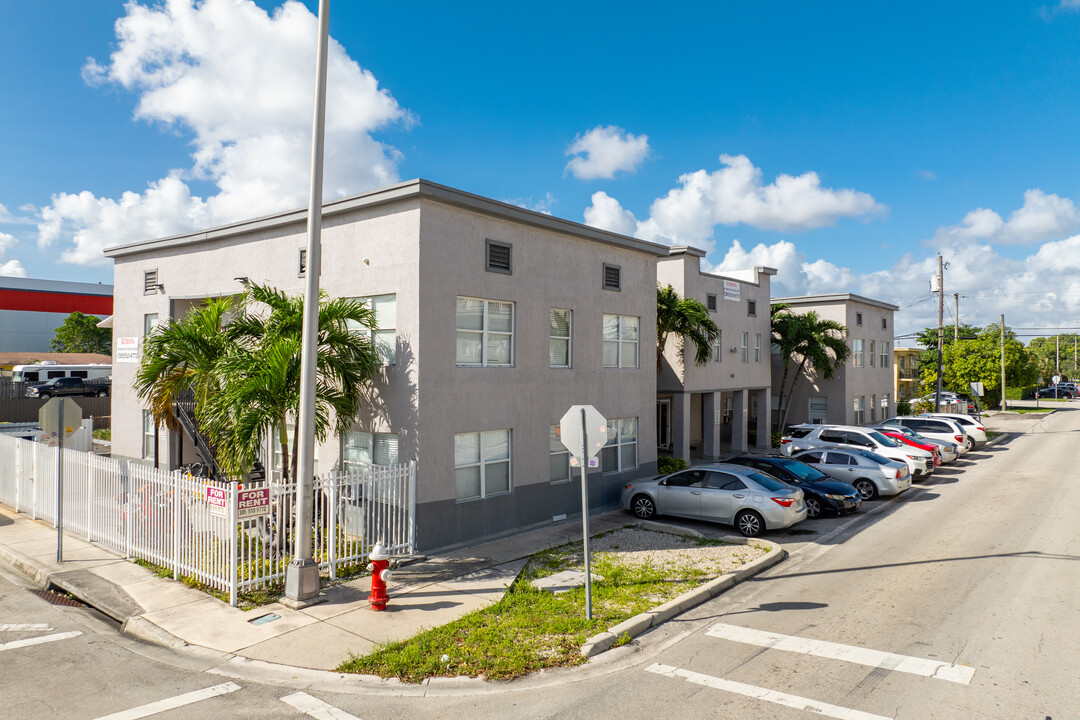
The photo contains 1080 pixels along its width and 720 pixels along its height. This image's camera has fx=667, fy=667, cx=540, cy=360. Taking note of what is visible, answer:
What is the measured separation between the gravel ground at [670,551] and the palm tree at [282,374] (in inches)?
227

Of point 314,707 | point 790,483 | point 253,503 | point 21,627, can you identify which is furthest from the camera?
point 790,483

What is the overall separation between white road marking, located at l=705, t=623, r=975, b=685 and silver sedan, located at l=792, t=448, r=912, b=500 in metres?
11.9

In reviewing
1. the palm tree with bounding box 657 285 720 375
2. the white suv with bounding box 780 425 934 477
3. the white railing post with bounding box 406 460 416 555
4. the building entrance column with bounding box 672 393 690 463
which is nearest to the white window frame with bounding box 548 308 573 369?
the white railing post with bounding box 406 460 416 555

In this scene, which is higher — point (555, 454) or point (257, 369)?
point (257, 369)

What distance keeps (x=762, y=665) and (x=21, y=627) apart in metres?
9.80

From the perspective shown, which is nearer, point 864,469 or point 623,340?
point 623,340

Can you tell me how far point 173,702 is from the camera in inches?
272

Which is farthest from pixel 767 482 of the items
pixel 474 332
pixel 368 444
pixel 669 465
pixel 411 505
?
pixel 368 444

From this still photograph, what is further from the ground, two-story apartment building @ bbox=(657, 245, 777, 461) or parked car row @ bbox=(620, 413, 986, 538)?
two-story apartment building @ bbox=(657, 245, 777, 461)

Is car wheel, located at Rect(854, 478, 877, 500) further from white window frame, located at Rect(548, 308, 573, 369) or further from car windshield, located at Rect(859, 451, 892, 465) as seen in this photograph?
white window frame, located at Rect(548, 308, 573, 369)

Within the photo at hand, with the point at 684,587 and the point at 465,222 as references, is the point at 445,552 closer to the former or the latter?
the point at 684,587

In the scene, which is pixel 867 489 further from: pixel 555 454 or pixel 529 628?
pixel 529 628

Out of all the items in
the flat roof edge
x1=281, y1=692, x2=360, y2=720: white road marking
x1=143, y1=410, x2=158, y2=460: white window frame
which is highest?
the flat roof edge

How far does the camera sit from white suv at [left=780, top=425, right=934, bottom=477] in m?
22.5
